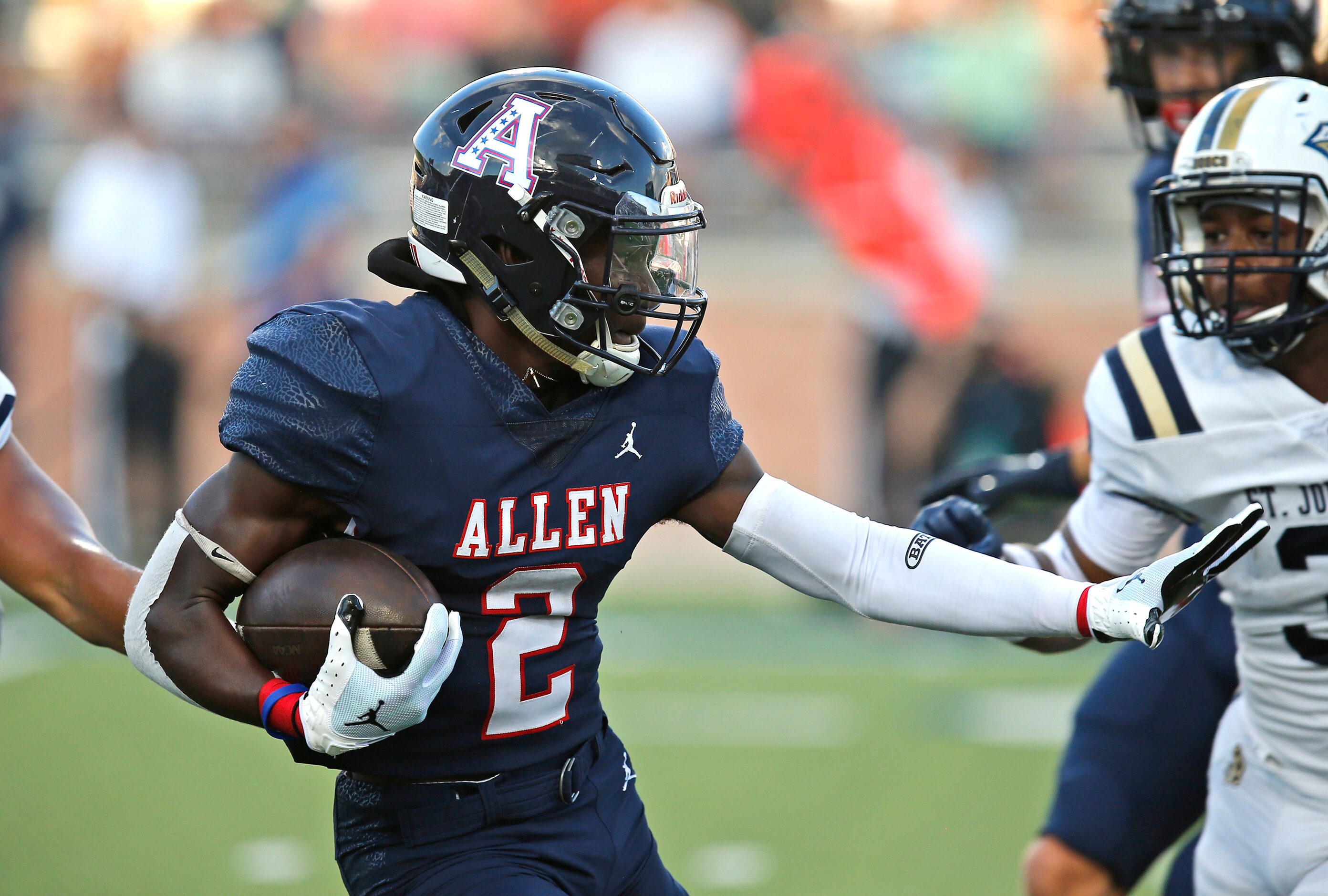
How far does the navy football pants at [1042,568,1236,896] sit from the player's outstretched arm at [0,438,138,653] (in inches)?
73.5

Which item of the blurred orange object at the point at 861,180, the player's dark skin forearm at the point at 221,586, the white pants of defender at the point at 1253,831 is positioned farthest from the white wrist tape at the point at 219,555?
the blurred orange object at the point at 861,180

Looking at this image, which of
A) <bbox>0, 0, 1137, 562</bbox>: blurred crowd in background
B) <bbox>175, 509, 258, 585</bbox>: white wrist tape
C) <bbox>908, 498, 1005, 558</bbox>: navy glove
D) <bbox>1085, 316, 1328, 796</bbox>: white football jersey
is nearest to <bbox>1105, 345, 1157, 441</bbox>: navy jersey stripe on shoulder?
<bbox>1085, 316, 1328, 796</bbox>: white football jersey

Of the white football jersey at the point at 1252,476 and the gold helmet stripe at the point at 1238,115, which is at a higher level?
the gold helmet stripe at the point at 1238,115

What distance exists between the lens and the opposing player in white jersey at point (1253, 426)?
2.66 m

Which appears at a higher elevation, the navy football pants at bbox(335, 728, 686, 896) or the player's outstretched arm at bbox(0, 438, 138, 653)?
the player's outstretched arm at bbox(0, 438, 138, 653)

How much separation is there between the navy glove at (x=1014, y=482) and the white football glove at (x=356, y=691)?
1522 mm

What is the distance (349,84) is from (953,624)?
8.09m

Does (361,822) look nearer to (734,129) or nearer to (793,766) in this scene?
(793,766)

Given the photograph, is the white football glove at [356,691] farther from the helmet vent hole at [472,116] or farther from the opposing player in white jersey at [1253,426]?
the opposing player in white jersey at [1253,426]

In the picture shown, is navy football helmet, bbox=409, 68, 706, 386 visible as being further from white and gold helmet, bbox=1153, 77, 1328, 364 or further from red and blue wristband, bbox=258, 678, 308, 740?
white and gold helmet, bbox=1153, 77, 1328, 364

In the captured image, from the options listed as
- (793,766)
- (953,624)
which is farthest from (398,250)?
(793,766)

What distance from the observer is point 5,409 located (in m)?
2.76

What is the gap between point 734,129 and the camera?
952cm

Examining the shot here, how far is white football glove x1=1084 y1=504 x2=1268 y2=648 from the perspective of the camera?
233 cm
